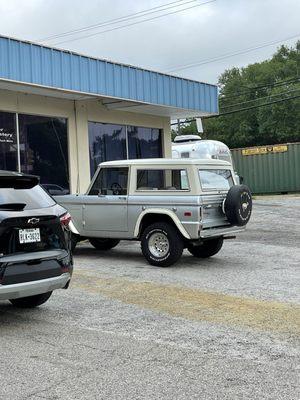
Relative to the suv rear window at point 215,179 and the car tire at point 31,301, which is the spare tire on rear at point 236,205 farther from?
the car tire at point 31,301

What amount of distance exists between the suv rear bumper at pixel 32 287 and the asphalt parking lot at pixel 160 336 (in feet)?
1.46

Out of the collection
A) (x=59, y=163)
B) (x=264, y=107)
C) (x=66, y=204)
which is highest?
(x=264, y=107)

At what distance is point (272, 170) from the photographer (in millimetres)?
35375

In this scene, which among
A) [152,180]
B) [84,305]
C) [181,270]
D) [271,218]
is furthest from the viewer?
[271,218]

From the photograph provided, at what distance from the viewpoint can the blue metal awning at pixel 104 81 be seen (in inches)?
496

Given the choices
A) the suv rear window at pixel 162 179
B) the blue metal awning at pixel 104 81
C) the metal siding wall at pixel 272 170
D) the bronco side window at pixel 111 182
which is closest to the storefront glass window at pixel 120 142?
the blue metal awning at pixel 104 81

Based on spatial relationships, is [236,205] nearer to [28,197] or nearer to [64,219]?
[64,219]

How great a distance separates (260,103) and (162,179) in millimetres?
53658

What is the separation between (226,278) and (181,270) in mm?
1009

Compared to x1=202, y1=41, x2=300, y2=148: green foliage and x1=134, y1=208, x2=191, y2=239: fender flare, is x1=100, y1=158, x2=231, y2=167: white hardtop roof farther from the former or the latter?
x1=202, y1=41, x2=300, y2=148: green foliage

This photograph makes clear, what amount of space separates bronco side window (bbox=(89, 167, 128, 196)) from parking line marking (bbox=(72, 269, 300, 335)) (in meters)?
2.33

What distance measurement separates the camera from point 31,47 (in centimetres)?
1294

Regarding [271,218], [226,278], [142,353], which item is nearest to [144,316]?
[142,353]

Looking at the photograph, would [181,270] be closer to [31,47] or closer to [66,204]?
[66,204]
